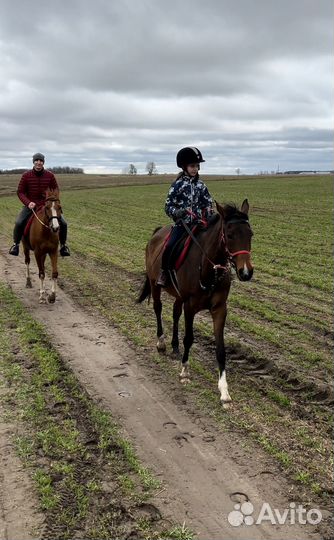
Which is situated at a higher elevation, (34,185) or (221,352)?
(34,185)

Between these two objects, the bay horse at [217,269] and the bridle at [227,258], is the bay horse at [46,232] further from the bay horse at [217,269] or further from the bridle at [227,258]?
the bridle at [227,258]

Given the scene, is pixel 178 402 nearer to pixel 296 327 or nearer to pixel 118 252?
pixel 296 327

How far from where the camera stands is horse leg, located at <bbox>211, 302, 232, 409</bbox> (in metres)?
5.54

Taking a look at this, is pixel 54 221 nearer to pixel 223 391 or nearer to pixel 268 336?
pixel 268 336

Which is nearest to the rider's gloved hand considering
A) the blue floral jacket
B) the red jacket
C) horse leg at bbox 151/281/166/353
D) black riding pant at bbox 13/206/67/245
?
the blue floral jacket

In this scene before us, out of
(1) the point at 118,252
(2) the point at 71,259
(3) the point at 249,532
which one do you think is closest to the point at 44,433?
(3) the point at 249,532

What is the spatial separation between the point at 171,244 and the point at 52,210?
4272mm

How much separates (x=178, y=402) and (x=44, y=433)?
1.72 m

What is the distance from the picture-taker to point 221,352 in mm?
5809

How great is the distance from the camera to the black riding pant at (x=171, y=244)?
22.2 ft

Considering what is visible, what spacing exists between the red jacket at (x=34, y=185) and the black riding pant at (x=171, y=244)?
5228mm

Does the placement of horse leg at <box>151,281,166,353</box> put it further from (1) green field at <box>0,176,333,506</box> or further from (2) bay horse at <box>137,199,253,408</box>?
(2) bay horse at <box>137,199,253,408</box>

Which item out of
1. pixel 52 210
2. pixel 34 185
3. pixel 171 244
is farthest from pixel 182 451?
pixel 34 185

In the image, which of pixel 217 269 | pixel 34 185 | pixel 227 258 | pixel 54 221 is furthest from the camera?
pixel 34 185
